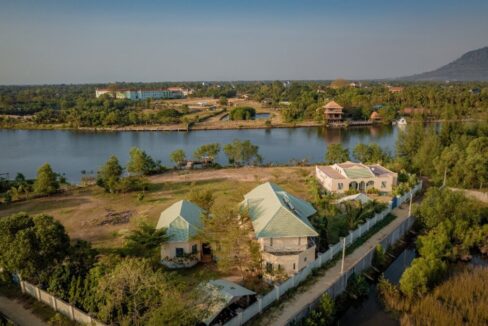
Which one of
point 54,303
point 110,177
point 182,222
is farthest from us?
point 110,177

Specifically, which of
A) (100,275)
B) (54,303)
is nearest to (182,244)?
(100,275)

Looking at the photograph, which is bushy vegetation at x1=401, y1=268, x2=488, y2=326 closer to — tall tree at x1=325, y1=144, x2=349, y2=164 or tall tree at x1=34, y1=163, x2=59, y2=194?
tall tree at x1=325, y1=144, x2=349, y2=164

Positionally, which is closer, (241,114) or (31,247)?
(31,247)

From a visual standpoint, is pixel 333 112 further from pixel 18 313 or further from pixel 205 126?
pixel 18 313

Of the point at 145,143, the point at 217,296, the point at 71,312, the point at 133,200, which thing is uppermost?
the point at 217,296

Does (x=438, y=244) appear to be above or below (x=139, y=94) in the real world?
below

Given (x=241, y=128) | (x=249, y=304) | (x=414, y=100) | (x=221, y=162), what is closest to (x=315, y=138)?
(x=241, y=128)

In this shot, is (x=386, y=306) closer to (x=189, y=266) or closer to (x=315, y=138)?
(x=189, y=266)

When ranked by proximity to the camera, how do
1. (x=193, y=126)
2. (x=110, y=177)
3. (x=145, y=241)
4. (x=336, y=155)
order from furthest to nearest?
1. (x=193, y=126)
2. (x=336, y=155)
3. (x=110, y=177)
4. (x=145, y=241)
